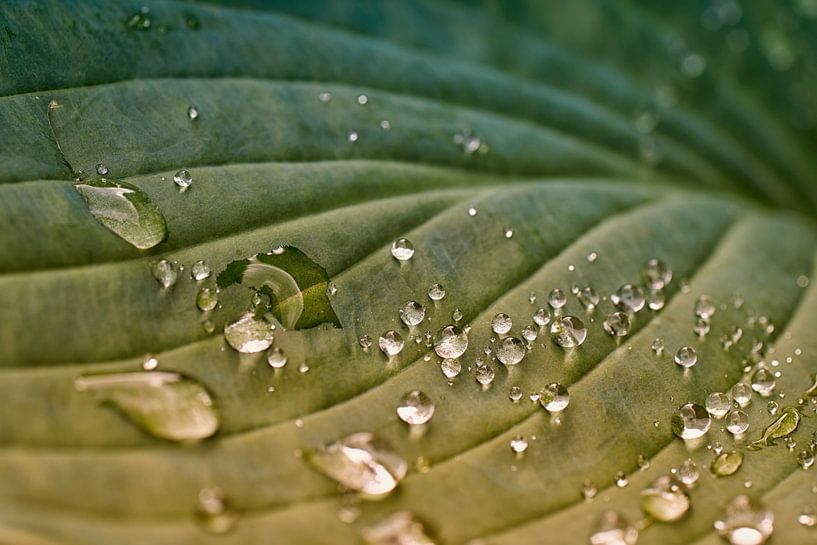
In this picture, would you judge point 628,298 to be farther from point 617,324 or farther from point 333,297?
point 333,297

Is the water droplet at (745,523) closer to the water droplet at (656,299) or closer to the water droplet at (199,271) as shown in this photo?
the water droplet at (656,299)

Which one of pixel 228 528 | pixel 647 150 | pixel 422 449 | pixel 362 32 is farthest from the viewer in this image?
pixel 647 150

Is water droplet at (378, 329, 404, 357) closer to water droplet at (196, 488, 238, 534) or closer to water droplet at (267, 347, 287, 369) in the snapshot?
water droplet at (267, 347, 287, 369)

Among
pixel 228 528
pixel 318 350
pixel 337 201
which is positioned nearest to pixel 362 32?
pixel 337 201

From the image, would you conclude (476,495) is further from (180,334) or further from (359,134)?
(359,134)

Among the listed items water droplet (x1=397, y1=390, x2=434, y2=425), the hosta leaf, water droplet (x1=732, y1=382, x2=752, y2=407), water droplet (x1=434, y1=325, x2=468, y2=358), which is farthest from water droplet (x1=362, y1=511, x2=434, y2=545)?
water droplet (x1=732, y1=382, x2=752, y2=407)
